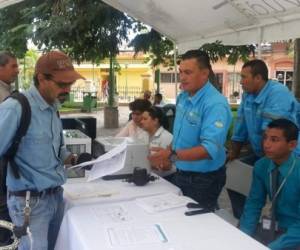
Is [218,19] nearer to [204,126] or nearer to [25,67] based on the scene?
[204,126]

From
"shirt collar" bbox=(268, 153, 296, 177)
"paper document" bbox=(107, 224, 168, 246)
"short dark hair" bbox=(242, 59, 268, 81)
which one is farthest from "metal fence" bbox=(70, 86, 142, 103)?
"paper document" bbox=(107, 224, 168, 246)

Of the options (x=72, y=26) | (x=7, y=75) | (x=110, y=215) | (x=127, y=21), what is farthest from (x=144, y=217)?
(x=127, y=21)

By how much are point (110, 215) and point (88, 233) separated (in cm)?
25

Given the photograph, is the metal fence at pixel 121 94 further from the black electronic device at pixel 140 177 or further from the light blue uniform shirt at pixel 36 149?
the light blue uniform shirt at pixel 36 149

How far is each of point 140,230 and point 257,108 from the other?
194 centimetres

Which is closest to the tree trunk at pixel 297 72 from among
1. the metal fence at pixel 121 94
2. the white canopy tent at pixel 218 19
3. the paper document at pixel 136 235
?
the white canopy tent at pixel 218 19

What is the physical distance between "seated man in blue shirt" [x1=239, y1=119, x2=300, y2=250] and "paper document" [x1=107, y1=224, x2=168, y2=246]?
0.86m

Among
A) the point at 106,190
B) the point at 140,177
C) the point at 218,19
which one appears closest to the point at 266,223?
the point at 140,177

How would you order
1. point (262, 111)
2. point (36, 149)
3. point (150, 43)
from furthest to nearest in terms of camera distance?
point (150, 43) < point (262, 111) < point (36, 149)

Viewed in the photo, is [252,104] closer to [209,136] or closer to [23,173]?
[209,136]

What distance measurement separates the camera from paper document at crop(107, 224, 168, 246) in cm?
185

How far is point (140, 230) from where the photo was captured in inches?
77.6

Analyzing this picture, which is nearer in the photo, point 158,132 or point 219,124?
point 219,124

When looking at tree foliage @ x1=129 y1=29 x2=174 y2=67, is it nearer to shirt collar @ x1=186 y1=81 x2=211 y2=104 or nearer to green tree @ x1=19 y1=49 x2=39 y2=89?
green tree @ x1=19 y1=49 x2=39 y2=89
